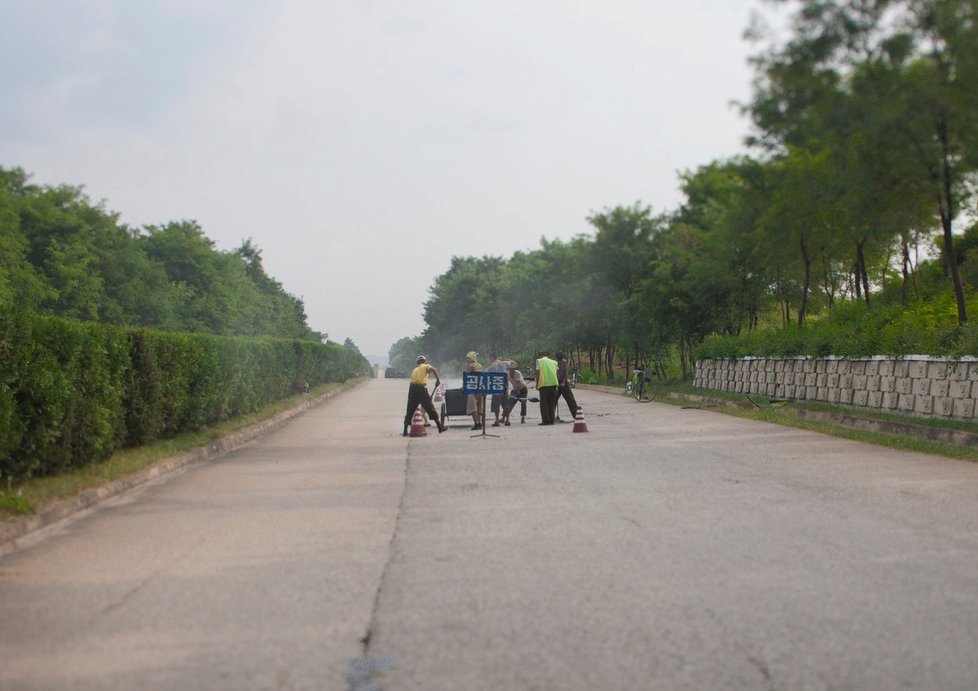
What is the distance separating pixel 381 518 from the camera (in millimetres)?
9078

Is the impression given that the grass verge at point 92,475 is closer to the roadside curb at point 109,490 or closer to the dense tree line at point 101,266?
the roadside curb at point 109,490

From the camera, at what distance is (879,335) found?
22.6m

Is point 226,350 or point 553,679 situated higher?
point 226,350

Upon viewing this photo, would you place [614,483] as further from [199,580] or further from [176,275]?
[176,275]

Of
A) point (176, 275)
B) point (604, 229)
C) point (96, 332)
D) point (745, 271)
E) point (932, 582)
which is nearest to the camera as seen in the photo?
point (932, 582)

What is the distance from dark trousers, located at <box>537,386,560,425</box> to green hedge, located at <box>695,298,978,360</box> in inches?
276

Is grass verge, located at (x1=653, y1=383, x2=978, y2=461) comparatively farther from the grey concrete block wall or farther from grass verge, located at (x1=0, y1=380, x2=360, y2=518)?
grass verge, located at (x1=0, y1=380, x2=360, y2=518)

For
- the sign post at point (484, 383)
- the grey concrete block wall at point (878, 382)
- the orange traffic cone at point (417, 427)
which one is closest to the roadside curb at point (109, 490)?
the orange traffic cone at point (417, 427)

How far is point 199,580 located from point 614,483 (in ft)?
19.0

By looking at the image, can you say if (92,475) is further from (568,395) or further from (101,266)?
(101,266)

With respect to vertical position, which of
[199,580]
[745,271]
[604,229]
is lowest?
[199,580]

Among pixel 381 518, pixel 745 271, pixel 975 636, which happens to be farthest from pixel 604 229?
pixel 975 636

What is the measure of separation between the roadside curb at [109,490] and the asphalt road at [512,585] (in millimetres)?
225

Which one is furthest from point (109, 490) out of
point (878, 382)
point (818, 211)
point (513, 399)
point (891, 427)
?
point (818, 211)
